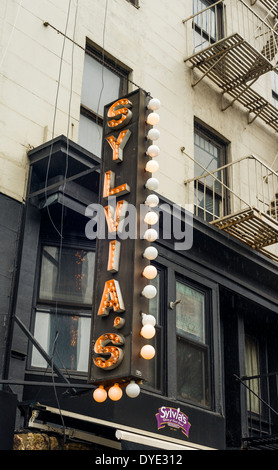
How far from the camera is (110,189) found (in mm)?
9445

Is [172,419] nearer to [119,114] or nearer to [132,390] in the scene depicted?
[132,390]

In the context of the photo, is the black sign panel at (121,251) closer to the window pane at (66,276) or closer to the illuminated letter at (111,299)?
the illuminated letter at (111,299)

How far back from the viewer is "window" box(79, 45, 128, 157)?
39.7 ft

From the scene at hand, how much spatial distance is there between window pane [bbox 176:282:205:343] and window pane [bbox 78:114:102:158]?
2.92m

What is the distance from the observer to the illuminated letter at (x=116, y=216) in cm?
905

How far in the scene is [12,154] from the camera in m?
10.3

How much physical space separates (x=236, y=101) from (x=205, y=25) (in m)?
2.05

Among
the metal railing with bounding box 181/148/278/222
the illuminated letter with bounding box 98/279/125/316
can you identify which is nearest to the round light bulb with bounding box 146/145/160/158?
the illuminated letter with bounding box 98/279/125/316

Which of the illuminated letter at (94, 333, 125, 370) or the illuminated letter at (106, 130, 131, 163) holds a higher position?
the illuminated letter at (106, 130, 131, 163)

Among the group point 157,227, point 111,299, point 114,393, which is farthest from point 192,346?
point 114,393

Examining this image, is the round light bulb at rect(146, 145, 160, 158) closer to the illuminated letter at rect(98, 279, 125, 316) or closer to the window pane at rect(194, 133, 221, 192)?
the illuminated letter at rect(98, 279, 125, 316)

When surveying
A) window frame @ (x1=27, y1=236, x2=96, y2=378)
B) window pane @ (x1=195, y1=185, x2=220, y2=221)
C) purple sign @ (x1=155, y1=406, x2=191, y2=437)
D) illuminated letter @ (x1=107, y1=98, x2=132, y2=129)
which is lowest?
purple sign @ (x1=155, y1=406, x2=191, y2=437)
